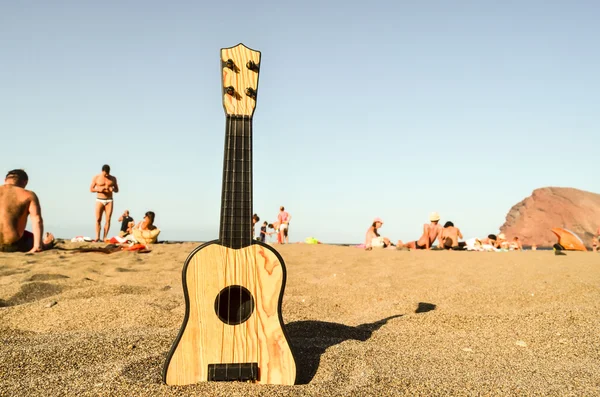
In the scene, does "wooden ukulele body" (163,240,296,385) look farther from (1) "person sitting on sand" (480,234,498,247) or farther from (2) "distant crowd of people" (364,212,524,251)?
(1) "person sitting on sand" (480,234,498,247)

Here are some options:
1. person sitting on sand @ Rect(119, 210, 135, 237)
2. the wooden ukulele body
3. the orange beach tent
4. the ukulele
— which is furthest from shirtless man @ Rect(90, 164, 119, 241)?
the orange beach tent

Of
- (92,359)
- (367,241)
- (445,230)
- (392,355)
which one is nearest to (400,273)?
(392,355)

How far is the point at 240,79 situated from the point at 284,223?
482 inches

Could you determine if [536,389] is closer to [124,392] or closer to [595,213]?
[124,392]

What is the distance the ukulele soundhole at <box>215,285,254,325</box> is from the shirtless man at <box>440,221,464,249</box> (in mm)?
10408

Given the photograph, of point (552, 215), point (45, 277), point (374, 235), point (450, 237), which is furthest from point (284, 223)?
point (552, 215)

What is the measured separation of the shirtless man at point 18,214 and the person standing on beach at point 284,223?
26.1 ft

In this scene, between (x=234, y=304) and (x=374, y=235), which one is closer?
(x=234, y=304)

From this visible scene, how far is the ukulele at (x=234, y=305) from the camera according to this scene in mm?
1919

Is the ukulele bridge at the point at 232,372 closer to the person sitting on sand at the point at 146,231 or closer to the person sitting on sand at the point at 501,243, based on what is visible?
the person sitting on sand at the point at 146,231

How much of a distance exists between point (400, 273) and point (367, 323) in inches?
94.8

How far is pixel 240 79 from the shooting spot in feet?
7.39

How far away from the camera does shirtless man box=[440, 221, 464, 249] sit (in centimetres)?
1162

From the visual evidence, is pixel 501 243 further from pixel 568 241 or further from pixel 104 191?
pixel 104 191
